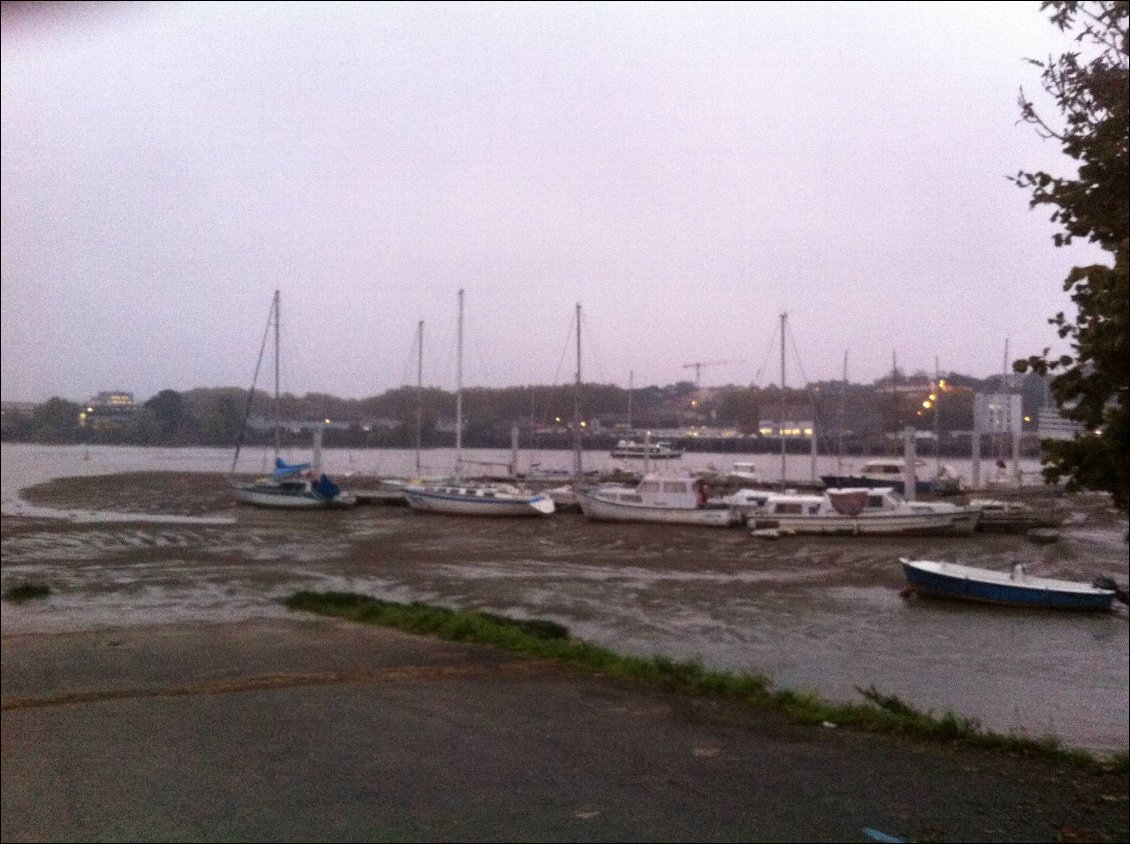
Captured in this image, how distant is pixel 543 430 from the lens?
58.5 m

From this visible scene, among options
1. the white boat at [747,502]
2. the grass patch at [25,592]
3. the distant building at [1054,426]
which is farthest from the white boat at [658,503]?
the distant building at [1054,426]

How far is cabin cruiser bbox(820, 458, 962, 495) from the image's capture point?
4862 cm

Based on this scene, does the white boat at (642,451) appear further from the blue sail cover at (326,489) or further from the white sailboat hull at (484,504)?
the blue sail cover at (326,489)

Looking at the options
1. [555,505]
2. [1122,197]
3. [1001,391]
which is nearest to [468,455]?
[555,505]

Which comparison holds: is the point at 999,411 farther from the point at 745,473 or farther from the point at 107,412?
the point at 107,412

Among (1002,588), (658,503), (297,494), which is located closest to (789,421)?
(658,503)

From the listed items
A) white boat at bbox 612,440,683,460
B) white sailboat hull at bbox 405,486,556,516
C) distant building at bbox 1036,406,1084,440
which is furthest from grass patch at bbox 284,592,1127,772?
white boat at bbox 612,440,683,460

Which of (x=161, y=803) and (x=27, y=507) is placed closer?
(x=161, y=803)

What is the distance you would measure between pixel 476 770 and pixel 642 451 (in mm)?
44816

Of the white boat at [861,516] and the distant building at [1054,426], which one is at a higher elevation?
the distant building at [1054,426]

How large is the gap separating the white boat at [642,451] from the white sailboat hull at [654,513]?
7431 mm

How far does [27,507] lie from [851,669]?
4399cm

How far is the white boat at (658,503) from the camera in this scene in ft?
137

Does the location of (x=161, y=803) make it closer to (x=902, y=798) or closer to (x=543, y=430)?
(x=902, y=798)
